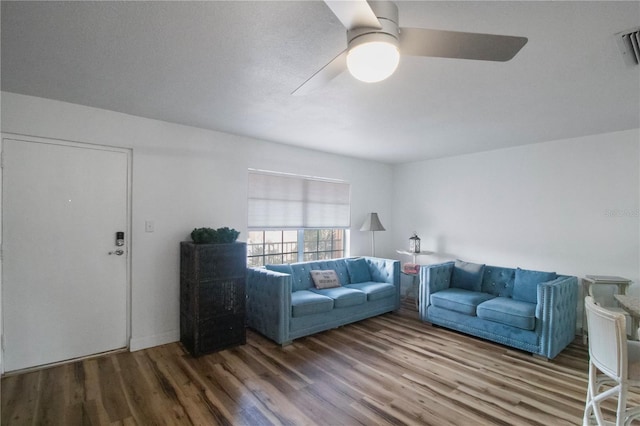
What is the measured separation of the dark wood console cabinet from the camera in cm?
311

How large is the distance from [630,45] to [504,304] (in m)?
2.60

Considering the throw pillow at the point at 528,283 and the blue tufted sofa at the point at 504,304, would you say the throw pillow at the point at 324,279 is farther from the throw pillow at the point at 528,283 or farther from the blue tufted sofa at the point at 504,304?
the throw pillow at the point at 528,283

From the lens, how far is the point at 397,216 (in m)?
5.88

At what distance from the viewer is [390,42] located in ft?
4.25

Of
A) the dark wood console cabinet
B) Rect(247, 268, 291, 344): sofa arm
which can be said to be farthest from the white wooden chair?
the dark wood console cabinet

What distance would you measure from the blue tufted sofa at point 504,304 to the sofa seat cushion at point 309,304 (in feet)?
4.65

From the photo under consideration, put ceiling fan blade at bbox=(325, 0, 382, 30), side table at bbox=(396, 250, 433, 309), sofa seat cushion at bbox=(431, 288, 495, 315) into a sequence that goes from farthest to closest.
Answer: side table at bbox=(396, 250, 433, 309) → sofa seat cushion at bbox=(431, 288, 495, 315) → ceiling fan blade at bbox=(325, 0, 382, 30)

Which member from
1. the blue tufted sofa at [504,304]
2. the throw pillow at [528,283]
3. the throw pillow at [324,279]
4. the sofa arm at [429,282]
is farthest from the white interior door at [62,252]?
the throw pillow at [528,283]

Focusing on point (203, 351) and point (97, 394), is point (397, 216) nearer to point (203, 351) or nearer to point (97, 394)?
point (203, 351)

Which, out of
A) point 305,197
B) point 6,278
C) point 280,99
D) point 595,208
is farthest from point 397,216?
point 6,278

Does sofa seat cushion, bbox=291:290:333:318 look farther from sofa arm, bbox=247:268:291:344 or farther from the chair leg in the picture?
the chair leg

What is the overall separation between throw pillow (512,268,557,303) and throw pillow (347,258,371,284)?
1.95m

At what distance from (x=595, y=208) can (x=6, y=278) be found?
6.16 m

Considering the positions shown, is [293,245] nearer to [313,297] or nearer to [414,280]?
[313,297]
